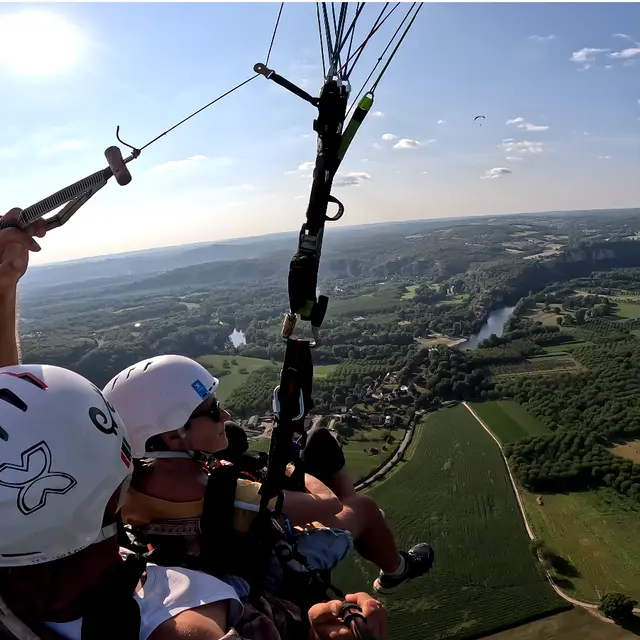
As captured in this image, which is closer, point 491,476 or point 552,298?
point 491,476

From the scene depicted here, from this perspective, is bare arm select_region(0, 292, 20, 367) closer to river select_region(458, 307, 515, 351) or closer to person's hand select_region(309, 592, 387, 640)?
person's hand select_region(309, 592, 387, 640)

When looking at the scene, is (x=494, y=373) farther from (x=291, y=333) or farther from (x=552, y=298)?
(x=291, y=333)

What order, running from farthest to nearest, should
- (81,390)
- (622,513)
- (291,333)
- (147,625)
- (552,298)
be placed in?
(552,298)
(622,513)
(291,333)
(81,390)
(147,625)

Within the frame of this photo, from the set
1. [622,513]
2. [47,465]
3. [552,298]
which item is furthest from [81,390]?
[552,298]

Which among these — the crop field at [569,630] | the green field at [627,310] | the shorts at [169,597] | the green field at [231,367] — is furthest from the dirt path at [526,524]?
the green field at [627,310]

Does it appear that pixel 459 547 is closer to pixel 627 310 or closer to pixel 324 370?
pixel 324 370

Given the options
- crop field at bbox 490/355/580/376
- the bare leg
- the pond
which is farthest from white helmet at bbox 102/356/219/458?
the pond
